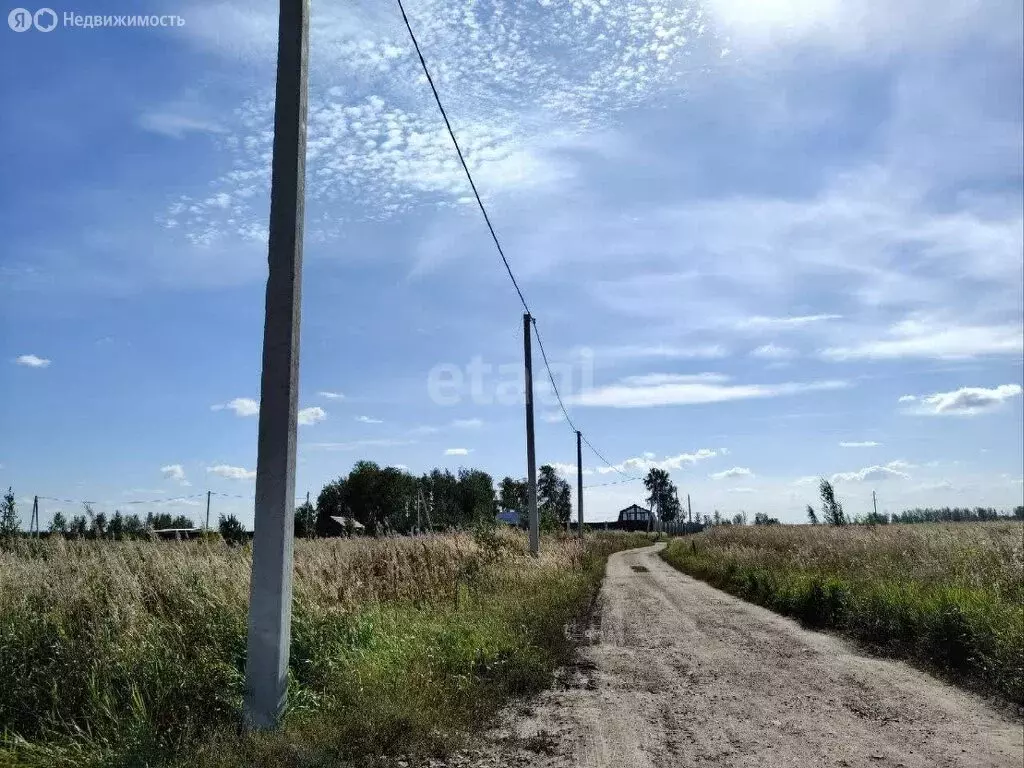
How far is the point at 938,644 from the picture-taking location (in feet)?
28.1

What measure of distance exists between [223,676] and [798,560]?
1649cm

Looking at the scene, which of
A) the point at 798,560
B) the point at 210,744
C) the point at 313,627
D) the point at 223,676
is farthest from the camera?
the point at 798,560

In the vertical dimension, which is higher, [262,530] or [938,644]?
[262,530]

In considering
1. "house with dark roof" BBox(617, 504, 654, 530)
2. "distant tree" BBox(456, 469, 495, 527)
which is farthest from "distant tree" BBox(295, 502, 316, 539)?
"house with dark roof" BBox(617, 504, 654, 530)

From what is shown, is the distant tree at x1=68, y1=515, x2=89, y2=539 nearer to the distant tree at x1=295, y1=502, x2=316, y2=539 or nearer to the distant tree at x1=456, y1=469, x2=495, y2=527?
the distant tree at x1=295, y1=502, x2=316, y2=539

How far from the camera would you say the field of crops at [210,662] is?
4812mm

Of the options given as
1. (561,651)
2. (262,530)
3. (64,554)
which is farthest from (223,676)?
(561,651)

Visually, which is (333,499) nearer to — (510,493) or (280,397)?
(510,493)

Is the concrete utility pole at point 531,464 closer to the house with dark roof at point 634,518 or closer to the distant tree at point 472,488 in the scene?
the distant tree at point 472,488

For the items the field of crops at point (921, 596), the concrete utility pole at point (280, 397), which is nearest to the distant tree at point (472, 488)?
the field of crops at point (921, 596)

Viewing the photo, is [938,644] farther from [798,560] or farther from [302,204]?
[798,560]

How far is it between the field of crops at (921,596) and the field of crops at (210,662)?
15.1 feet

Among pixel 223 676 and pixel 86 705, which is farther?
pixel 223 676

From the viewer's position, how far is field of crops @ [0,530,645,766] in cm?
481
